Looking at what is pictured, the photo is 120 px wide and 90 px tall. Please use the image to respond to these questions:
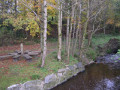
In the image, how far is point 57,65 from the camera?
843 centimetres

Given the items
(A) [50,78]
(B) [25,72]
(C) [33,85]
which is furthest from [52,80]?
(B) [25,72]

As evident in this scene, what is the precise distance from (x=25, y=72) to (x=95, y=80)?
186 inches

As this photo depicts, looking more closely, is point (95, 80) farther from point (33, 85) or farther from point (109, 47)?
point (109, 47)

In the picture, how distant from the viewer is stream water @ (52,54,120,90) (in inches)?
283

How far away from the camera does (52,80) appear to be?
7.18 meters

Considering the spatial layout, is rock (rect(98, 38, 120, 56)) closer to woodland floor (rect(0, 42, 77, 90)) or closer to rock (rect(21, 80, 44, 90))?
woodland floor (rect(0, 42, 77, 90))

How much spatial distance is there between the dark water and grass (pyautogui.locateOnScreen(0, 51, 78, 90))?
1.23 m

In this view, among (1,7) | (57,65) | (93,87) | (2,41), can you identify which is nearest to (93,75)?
(93,87)

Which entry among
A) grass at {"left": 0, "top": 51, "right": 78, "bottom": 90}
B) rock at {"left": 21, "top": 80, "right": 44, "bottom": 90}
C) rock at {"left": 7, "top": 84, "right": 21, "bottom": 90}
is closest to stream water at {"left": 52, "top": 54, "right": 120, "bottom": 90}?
A: rock at {"left": 21, "top": 80, "right": 44, "bottom": 90}

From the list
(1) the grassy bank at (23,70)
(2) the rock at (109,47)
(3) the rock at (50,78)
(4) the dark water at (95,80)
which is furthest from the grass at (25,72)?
(2) the rock at (109,47)

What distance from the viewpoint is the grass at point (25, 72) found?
6.17 m

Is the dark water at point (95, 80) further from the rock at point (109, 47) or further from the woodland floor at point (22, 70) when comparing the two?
the rock at point (109, 47)

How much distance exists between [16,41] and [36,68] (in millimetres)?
7927

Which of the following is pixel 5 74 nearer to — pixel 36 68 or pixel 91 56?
pixel 36 68
